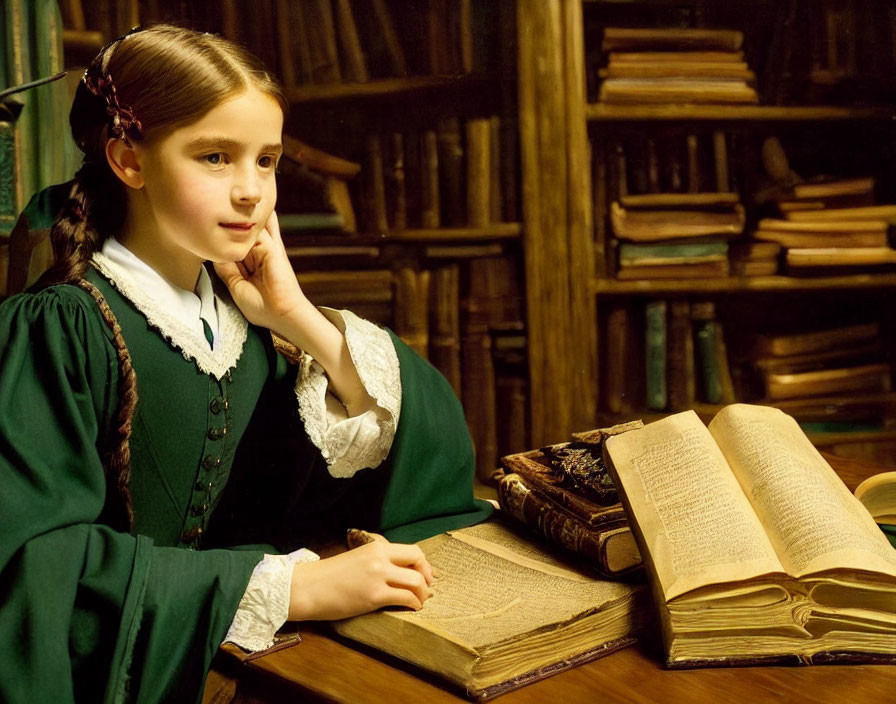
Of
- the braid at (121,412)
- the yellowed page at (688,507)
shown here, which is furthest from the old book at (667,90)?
the braid at (121,412)

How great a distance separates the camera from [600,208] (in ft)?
7.65

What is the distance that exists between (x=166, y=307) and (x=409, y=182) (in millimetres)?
1445

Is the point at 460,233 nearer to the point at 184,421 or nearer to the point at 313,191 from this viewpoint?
the point at 313,191

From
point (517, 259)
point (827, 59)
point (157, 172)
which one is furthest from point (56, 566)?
point (827, 59)

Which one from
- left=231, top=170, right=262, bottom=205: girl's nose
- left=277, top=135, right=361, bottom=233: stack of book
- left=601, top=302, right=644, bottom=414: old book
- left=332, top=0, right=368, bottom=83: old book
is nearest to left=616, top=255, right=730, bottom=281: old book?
left=601, top=302, right=644, bottom=414: old book

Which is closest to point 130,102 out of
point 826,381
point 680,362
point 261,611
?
point 261,611

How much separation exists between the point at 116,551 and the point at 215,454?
23 centimetres

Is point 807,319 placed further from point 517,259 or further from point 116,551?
point 116,551

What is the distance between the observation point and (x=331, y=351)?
40.1 inches

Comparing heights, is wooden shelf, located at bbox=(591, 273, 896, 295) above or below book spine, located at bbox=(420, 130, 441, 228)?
below

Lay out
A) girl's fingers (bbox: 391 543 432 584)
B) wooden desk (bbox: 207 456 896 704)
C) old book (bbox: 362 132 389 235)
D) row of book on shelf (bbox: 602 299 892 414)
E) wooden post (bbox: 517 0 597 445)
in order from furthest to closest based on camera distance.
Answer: row of book on shelf (bbox: 602 299 892 414), old book (bbox: 362 132 389 235), wooden post (bbox: 517 0 597 445), girl's fingers (bbox: 391 543 432 584), wooden desk (bbox: 207 456 896 704)

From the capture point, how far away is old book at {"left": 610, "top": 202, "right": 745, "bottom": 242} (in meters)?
2.30

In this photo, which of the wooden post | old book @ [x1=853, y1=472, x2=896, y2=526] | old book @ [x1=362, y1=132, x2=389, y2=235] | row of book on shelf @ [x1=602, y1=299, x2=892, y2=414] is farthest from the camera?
row of book on shelf @ [x1=602, y1=299, x2=892, y2=414]

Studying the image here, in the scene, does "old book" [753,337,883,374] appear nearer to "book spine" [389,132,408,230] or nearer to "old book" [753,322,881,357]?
"old book" [753,322,881,357]
